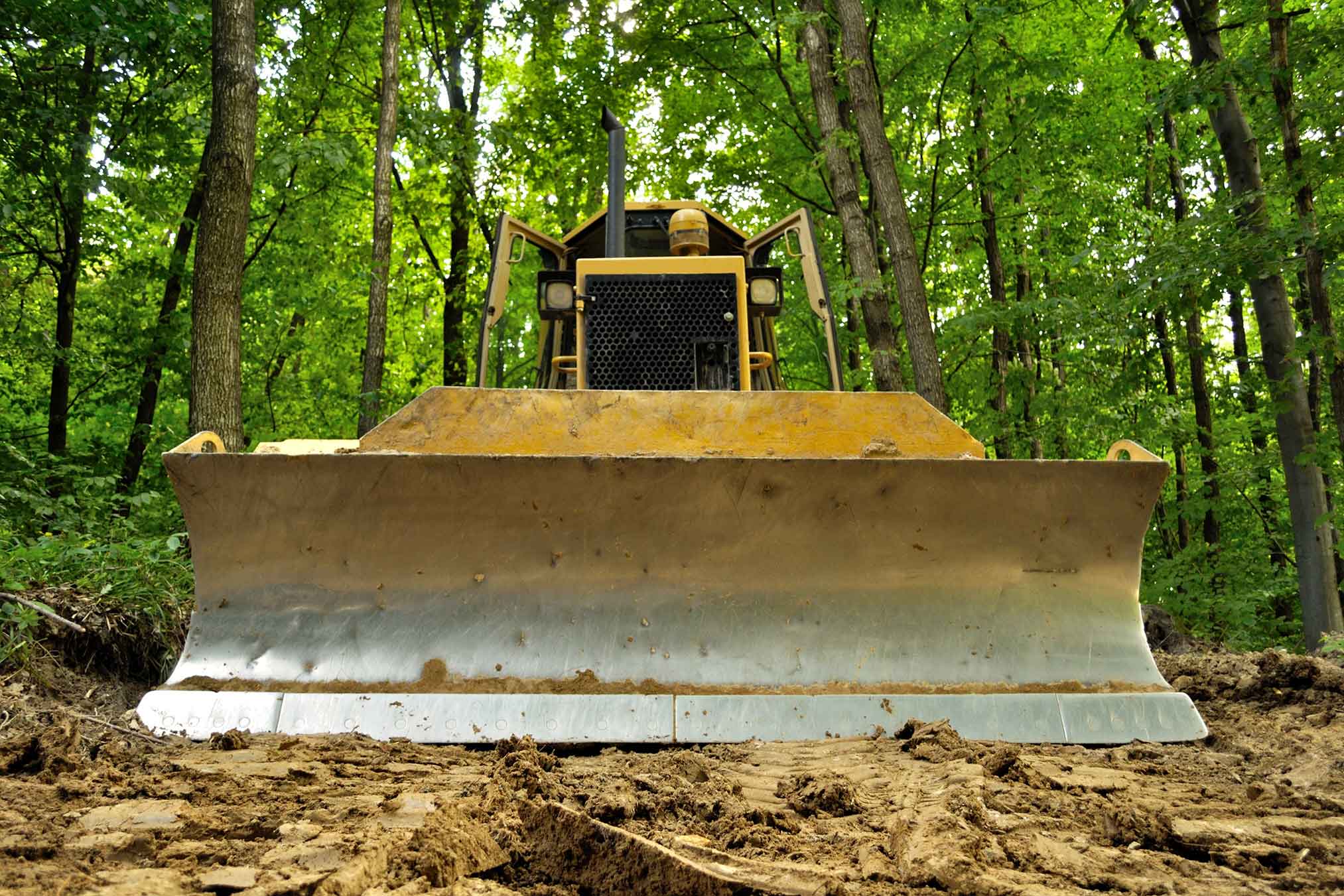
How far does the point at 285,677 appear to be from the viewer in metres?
3.24

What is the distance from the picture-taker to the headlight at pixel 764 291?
5.35 meters

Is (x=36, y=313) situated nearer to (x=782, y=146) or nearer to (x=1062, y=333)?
(x=782, y=146)

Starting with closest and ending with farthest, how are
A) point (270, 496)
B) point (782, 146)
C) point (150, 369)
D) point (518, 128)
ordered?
1. point (270, 496)
2. point (150, 369)
3. point (782, 146)
4. point (518, 128)

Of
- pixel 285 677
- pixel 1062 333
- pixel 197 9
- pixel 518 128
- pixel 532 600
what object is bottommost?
pixel 285 677

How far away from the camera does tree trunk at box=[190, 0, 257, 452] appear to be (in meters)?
6.61

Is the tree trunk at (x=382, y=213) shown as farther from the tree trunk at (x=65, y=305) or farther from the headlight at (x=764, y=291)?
the headlight at (x=764, y=291)

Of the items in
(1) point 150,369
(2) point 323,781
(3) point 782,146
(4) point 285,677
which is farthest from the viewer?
(3) point 782,146

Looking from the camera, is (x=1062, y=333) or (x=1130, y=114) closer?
(x=1062, y=333)

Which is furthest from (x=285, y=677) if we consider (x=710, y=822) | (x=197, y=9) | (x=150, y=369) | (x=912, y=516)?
(x=150, y=369)

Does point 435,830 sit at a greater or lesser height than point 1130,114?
lesser

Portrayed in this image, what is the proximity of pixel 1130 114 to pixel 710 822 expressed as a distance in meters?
11.3

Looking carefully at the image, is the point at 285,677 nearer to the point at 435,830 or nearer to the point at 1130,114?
the point at 435,830

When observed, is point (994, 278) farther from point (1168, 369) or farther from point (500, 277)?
point (500, 277)

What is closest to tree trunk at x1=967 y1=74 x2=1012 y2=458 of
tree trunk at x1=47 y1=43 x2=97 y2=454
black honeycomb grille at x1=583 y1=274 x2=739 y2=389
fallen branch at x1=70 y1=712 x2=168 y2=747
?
black honeycomb grille at x1=583 y1=274 x2=739 y2=389
